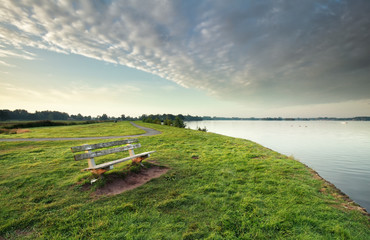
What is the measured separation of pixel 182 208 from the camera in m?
4.38

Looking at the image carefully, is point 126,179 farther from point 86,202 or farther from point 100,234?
point 100,234

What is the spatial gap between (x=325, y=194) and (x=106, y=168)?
750 centimetres

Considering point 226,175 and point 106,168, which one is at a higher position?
point 106,168

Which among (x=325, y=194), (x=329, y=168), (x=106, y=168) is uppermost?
(x=106, y=168)

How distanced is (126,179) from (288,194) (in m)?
5.58

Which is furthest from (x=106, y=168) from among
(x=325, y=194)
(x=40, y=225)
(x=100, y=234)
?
(x=325, y=194)

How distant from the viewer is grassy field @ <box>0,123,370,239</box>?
350 cm

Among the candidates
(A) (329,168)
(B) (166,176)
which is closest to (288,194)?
(B) (166,176)

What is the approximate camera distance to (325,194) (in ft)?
17.9

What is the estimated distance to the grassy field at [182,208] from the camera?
138 inches

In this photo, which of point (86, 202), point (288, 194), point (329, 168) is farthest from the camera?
point (329, 168)

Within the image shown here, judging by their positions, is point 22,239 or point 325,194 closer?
point 22,239

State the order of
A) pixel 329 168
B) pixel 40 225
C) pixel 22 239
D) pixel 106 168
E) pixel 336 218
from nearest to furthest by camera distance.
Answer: pixel 22 239 → pixel 40 225 → pixel 336 218 → pixel 106 168 → pixel 329 168

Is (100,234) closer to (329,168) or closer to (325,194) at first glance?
(325,194)
